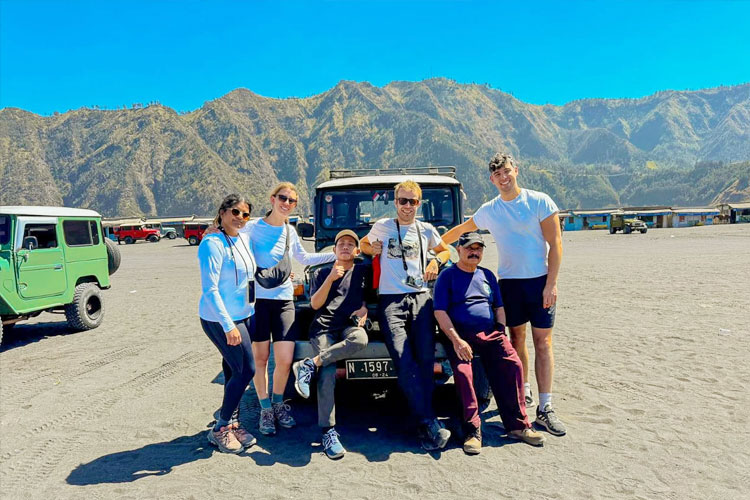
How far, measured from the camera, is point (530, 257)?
4438 mm

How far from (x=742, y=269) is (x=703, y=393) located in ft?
42.2

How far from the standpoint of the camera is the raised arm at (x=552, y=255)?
172 inches

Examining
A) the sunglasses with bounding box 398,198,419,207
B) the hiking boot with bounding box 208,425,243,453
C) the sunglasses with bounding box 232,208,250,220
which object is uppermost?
the sunglasses with bounding box 398,198,419,207

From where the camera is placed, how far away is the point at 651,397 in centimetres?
518

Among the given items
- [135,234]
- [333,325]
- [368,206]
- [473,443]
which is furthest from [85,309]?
[135,234]

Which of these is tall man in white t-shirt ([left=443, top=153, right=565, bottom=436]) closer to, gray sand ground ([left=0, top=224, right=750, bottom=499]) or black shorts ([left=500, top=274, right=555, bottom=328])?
black shorts ([left=500, top=274, right=555, bottom=328])

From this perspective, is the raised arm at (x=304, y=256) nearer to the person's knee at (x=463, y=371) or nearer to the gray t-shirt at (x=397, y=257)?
the gray t-shirt at (x=397, y=257)

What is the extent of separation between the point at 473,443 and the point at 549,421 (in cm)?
85

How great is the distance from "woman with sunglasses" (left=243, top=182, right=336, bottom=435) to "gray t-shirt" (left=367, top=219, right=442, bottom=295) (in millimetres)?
845

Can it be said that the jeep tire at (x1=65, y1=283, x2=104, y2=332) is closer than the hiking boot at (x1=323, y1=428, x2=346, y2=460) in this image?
No

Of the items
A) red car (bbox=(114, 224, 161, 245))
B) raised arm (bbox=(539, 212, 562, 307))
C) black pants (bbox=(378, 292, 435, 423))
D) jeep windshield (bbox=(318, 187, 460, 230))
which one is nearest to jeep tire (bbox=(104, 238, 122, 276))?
jeep windshield (bbox=(318, 187, 460, 230))

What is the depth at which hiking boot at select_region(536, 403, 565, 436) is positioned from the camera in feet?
14.4

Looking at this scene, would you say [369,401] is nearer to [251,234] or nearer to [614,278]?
[251,234]

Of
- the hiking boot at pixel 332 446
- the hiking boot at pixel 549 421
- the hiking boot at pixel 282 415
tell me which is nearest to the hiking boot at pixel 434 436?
the hiking boot at pixel 332 446
